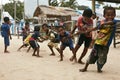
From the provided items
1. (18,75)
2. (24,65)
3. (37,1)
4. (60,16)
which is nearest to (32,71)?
(18,75)

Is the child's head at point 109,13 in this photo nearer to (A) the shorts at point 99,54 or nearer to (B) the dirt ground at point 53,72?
(A) the shorts at point 99,54

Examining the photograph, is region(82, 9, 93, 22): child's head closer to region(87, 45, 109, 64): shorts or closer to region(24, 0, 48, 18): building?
region(87, 45, 109, 64): shorts

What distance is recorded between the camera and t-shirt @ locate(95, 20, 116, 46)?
7.79 m

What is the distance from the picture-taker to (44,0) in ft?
130

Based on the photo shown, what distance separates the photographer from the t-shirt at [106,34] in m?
7.79

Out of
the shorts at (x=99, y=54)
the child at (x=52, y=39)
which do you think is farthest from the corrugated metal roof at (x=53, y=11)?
the shorts at (x=99, y=54)

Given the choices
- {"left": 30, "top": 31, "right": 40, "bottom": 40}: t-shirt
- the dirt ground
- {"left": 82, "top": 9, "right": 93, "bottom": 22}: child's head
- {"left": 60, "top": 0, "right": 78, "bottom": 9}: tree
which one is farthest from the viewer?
{"left": 60, "top": 0, "right": 78, "bottom": 9}: tree

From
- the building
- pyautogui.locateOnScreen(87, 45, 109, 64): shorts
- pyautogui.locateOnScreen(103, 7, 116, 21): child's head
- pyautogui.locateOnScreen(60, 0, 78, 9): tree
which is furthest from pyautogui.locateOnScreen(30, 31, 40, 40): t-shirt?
pyautogui.locateOnScreen(60, 0, 78, 9): tree

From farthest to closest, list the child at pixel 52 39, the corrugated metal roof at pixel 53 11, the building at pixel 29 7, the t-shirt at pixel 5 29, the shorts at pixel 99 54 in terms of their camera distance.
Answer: the building at pixel 29 7, the corrugated metal roof at pixel 53 11, the t-shirt at pixel 5 29, the child at pixel 52 39, the shorts at pixel 99 54

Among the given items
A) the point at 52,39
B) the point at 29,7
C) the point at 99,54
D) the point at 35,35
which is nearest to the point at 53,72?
the point at 99,54

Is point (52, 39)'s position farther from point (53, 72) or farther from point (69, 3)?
point (69, 3)

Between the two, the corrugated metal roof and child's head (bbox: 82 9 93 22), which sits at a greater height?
child's head (bbox: 82 9 93 22)

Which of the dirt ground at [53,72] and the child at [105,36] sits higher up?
the child at [105,36]

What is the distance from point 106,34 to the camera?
7844 millimetres
